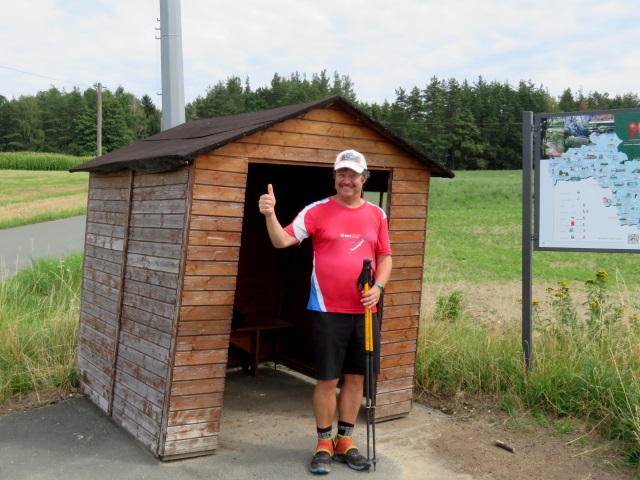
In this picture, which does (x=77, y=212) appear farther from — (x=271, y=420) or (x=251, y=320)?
(x=271, y=420)

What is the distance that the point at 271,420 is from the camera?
5.38 meters

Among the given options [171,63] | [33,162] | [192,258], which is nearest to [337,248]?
[192,258]

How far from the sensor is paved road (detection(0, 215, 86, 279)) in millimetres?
15008

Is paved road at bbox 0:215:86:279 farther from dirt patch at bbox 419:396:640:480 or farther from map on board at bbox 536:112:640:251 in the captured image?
map on board at bbox 536:112:640:251

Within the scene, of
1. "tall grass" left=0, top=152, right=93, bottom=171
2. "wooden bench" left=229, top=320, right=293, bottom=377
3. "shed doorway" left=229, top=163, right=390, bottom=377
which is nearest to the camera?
"wooden bench" left=229, top=320, right=293, bottom=377

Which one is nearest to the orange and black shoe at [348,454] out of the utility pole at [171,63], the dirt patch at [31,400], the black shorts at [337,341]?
the black shorts at [337,341]

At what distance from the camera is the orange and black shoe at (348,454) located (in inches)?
172

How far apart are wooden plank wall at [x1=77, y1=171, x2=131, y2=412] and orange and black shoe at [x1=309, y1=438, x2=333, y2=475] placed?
72.4 inches

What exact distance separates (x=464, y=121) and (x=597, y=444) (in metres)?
62.6

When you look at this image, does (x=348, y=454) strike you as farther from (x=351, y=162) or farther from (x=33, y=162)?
(x=33, y=162)

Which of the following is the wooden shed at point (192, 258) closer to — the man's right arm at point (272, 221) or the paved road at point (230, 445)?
the paved road at point (230, 445)

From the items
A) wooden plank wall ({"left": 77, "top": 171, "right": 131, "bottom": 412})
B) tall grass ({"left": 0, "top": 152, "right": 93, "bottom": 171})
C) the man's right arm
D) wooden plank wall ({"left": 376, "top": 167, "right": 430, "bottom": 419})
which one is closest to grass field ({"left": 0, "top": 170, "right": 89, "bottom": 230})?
tall grass ({"left": 0, "top": 152, "right": 93, "bottom": 171})

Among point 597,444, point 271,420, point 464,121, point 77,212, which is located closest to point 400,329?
point 271,420

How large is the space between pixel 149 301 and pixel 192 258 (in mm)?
647
